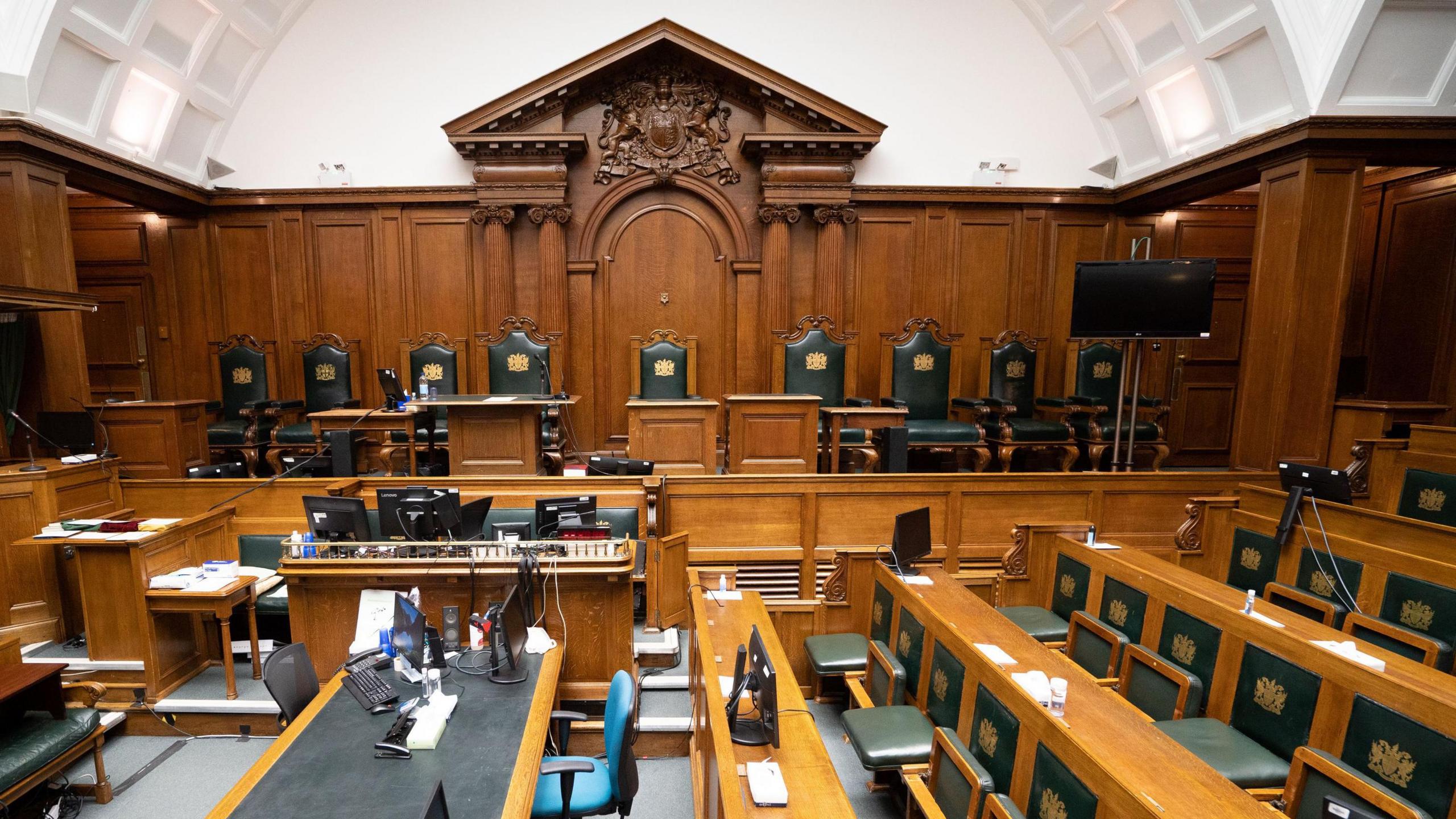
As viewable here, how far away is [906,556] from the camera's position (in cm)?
343

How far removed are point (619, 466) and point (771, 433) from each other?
118 centimetres

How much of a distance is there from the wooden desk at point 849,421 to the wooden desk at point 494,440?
2.27 meters

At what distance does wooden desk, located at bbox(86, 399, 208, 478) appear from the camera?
4.85m

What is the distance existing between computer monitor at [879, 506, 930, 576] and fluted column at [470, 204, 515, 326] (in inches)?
190

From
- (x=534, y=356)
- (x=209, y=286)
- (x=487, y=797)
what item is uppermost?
(x=209, y=286)

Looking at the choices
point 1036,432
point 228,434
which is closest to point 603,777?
point 1036,432

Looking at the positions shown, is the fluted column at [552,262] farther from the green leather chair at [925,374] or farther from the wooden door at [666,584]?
the green leather chair at [925,374]

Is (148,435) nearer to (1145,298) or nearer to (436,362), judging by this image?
(436,362)

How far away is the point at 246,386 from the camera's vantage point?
6336 millimetres

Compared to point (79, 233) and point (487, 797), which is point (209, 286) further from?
point (487, 797)

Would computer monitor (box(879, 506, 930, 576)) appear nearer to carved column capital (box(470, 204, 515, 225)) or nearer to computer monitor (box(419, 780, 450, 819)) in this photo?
computer monitor (box(419, 780, 450, 819))

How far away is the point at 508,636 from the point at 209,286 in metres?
6.80

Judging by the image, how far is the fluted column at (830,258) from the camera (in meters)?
6.48

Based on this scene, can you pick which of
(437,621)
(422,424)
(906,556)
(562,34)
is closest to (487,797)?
(437,621)
